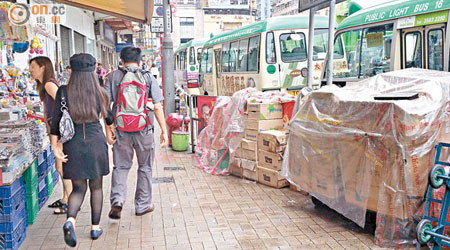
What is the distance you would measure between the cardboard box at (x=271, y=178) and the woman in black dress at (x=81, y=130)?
258 cm

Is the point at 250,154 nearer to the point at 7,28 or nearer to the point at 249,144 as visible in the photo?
the point at 249,144

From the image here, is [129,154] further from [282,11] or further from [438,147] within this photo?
[282,11]

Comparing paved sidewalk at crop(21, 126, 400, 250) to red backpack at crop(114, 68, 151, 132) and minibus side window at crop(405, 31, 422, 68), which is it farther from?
minibus side window at crop(405, 31, 422, 68)

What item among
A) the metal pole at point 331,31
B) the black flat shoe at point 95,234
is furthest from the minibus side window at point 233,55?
the black flat shoe at point 95,234

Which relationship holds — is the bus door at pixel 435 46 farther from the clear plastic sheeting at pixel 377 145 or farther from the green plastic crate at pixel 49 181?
the green plastic crate at pixel 49 181

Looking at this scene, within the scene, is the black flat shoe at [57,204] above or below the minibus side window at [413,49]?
below

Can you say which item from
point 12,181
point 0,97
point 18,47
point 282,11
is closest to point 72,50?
point 18,47

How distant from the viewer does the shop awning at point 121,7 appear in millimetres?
4836

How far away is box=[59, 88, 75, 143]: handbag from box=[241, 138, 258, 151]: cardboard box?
9.51 ft

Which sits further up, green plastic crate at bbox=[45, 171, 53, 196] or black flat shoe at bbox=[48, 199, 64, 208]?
green plastic crate at bbox=[45, 171, 53, 196]

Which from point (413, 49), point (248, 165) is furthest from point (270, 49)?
point (248, 165)

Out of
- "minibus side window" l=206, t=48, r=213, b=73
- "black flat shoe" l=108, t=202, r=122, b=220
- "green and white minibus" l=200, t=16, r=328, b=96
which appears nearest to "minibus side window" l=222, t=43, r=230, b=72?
"green and white minibus" l=200, t=16, r=328, b=96

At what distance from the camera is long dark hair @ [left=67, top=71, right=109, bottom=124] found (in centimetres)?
385

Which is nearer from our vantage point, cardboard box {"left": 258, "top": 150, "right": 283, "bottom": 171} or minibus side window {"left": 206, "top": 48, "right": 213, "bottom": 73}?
cardboard box {"left": 258, "top": 150, "right": 283, "bottom": 171}
